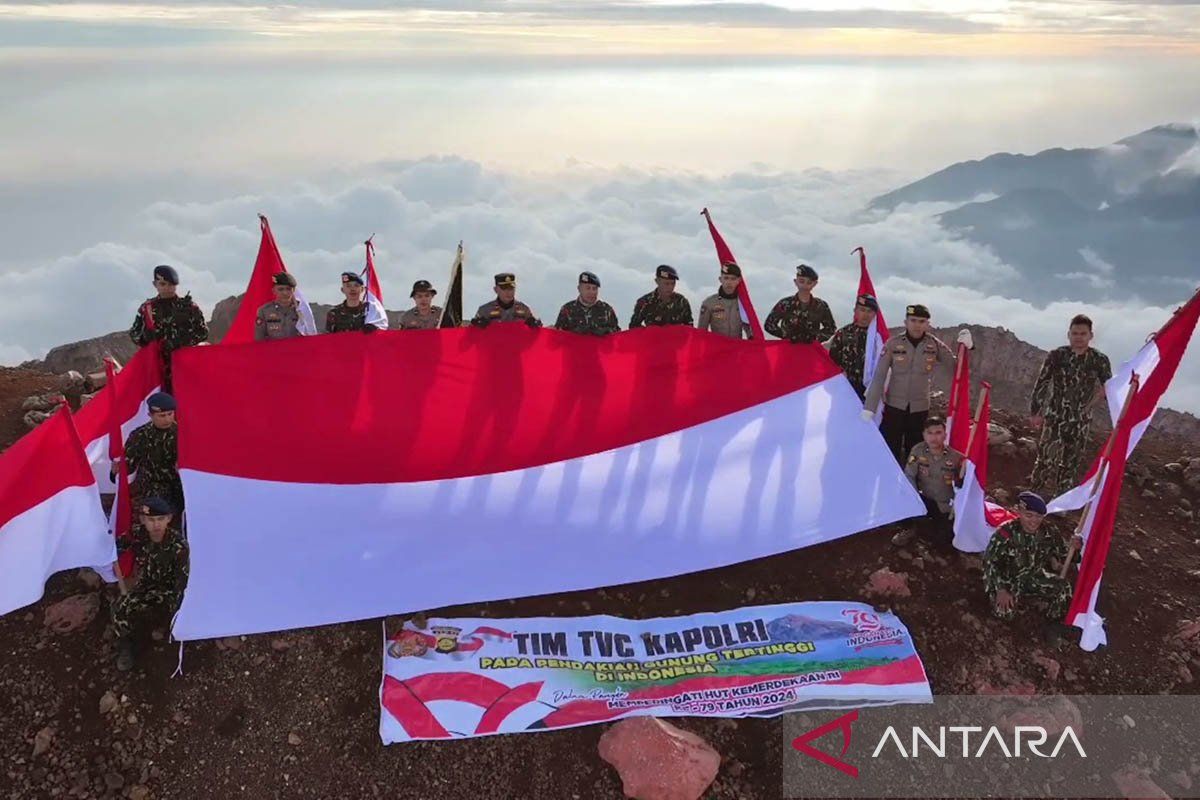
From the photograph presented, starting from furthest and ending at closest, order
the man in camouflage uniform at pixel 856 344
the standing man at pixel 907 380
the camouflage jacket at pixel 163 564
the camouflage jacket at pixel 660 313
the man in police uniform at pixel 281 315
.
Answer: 1. the camouflage jacket at pixel 660 313
2. the man in camouflage uniform at pixel 856 344
3. the man in police uniform at pixel 281 315
4. the standing man at pixel 907 380
5. the camouflage jacket at pixel 163 564

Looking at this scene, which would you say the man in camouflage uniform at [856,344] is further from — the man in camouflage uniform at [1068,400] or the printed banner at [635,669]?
the printed banner at [635,669]

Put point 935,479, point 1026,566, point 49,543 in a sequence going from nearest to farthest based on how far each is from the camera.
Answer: point 49,543, point 1026,566, point 935,479

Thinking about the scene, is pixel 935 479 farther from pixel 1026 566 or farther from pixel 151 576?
pixel 151 576

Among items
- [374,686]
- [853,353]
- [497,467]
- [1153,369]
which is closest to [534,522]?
[497,467]

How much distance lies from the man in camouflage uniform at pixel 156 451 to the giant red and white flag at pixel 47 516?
60cm

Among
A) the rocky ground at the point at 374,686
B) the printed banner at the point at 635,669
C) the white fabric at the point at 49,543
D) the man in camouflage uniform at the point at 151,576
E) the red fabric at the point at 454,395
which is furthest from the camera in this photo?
the red fabric at the point at 454,395

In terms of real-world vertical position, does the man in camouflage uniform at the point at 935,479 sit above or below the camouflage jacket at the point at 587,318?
below

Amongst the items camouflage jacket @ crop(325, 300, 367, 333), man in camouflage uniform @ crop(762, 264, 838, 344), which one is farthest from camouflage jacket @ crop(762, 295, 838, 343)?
camouflage jacket @ crop(325, 300, 367, 333)

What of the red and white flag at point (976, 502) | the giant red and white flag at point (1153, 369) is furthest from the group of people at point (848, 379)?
the giant red and white flag at point (1153, 369)

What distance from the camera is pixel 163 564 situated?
8266 millimetres

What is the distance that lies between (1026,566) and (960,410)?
2.10 m

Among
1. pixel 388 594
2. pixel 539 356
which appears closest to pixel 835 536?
pixel 539 356

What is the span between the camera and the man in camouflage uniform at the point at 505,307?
1075cm

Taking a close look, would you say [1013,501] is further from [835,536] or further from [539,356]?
[539,356]
